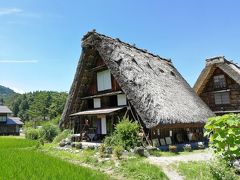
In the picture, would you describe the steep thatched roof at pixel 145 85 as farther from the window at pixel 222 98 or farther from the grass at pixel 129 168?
the window at pixel 222 98

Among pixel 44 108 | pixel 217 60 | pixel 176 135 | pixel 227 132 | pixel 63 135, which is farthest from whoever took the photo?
pixel 44 108

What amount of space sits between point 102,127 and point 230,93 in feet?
37.2

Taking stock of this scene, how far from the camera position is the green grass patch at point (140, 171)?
7267 mm

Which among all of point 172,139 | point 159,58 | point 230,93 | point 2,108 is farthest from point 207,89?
point 2,108

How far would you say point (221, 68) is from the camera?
21000mm

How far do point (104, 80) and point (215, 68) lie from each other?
1049 cm

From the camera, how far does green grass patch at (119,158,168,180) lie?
727 cm

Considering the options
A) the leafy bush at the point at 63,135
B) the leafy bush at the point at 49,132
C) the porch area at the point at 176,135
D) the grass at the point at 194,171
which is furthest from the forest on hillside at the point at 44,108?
the grass at the point at 194,171

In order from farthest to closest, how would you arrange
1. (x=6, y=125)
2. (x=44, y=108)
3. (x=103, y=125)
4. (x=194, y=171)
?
(x=44, y=108) → (x=6, y=125) → (x=103, y=125) → (x=194, y=171)

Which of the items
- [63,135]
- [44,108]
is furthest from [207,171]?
[44,108]

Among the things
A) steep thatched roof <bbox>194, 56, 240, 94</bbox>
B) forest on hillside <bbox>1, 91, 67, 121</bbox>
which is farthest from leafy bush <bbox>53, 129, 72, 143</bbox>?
forest on hillside <bbox>1, 91, 67, 121</bbox>

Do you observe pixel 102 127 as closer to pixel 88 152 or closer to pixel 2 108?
pixel 88 152

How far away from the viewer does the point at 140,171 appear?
25.4ft

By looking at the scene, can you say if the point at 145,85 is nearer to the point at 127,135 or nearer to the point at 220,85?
the point at 127,135
